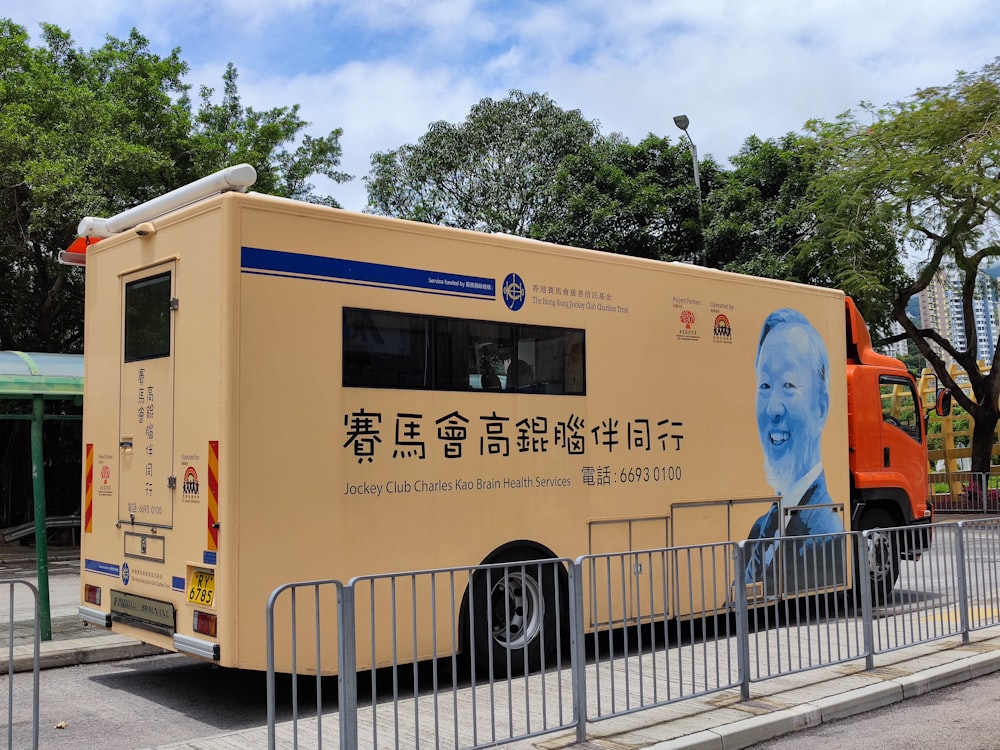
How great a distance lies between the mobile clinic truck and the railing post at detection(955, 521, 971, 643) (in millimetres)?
393

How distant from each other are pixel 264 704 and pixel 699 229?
20415 millimetres

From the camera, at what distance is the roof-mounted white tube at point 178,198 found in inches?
254

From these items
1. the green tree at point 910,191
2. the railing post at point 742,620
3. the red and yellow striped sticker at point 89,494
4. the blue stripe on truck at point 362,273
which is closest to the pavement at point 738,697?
the railing post at point 742,620

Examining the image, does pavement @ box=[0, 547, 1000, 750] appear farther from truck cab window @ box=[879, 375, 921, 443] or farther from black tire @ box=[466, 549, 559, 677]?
truck cab window @ box=[879, 375, 921, 443]

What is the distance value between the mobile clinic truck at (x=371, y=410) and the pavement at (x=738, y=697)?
26.8 inches

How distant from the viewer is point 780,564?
23.4 feet

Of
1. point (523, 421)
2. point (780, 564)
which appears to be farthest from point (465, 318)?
point (780, 564)

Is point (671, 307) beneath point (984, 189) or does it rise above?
beneath

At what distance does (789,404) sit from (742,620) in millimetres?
3776

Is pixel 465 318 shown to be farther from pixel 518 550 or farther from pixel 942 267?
pixel 942 267

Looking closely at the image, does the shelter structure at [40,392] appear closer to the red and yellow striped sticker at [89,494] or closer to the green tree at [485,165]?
the red and yellow striped sticker at [89,494]

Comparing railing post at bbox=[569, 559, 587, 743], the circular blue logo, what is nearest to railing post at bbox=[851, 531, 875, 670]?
railing post at bbox=[569, 559, 587, 743]

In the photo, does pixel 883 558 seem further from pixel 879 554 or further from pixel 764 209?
pixel 764 209

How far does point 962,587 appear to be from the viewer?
8.44 m
